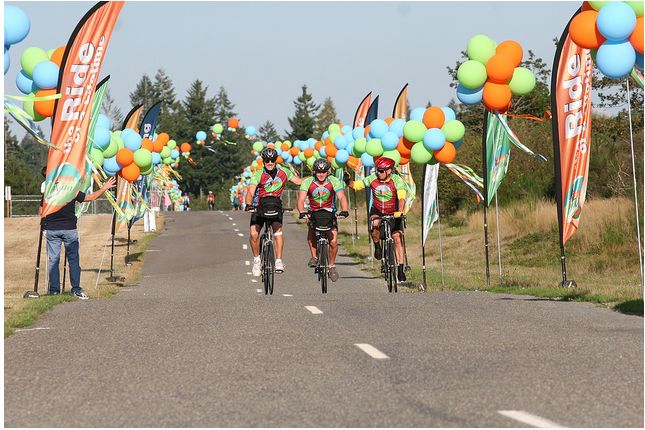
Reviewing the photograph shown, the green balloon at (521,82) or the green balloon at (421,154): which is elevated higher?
the green balloon at (521,82)

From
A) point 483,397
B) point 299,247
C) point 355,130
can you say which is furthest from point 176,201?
point 483,397

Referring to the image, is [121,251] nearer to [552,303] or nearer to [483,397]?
[552,303]

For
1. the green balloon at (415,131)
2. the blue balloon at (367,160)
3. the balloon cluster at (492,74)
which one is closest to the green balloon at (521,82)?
the balloon cluster at (492,74)

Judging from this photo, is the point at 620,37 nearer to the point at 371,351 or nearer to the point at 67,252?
the point at 371,351

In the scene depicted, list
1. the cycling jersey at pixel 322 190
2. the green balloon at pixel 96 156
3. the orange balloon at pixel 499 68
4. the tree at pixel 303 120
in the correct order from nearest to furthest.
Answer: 1. the cycling jersey at pixel 322 190
2. the orange balloon at pixel 499 68
3. the green balloon at pixel 96 156
4. the tree at pixel 303 120

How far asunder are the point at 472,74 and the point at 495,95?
1.92ft

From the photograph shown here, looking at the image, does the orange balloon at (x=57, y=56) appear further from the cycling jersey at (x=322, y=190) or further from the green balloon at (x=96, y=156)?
the cycling jersey at (x=322, y=190)

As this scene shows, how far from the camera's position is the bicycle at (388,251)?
811 inches

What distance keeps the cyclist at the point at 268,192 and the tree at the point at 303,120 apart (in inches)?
6049

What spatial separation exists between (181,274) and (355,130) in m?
7.16

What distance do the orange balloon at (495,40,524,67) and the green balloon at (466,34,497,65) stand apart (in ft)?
0.44

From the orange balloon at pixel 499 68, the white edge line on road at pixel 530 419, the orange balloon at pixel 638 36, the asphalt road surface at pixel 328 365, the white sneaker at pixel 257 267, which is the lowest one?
the white edge line on road at pixel 530 419

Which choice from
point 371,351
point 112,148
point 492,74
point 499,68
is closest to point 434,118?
point 492,74

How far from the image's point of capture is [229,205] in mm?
171750
